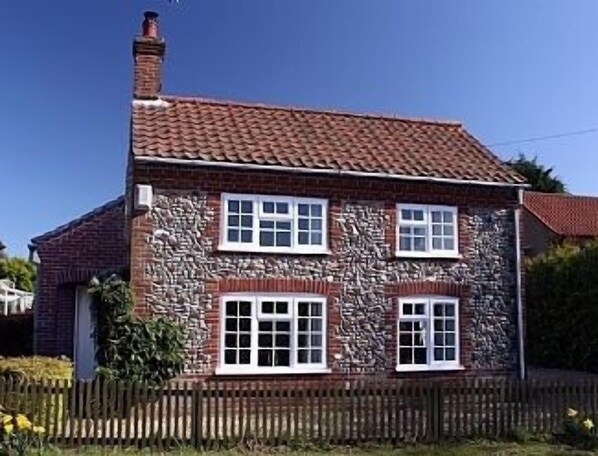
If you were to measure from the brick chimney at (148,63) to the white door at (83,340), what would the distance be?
5773 millimetres

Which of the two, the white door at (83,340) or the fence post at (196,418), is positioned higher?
the white door at (83,340)

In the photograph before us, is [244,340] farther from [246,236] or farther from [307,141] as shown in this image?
[307,141]

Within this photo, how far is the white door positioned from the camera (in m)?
20.7

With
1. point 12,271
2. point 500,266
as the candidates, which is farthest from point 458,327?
point 12,271

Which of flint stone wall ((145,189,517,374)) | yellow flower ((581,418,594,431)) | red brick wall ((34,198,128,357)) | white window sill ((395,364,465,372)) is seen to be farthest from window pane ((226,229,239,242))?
yellow flower ((581,418,594,431))

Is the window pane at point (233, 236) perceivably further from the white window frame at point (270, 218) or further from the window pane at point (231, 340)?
the window pane at point (231, 340)

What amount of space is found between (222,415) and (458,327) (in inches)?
319

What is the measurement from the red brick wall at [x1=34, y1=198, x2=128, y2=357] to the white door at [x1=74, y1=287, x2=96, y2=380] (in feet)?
0.82

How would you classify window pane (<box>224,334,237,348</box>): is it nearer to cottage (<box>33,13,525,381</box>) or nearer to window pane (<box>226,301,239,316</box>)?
cottage (<box>33,13,525,381</box>)

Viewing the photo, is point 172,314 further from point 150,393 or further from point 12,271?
point 12,271

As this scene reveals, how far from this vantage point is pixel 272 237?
58.0 feet

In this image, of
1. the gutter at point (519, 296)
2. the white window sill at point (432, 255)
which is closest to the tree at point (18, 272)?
the white window sill at point (432, 255)

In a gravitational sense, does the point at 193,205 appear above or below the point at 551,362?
above

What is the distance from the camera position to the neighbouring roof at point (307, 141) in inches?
698
